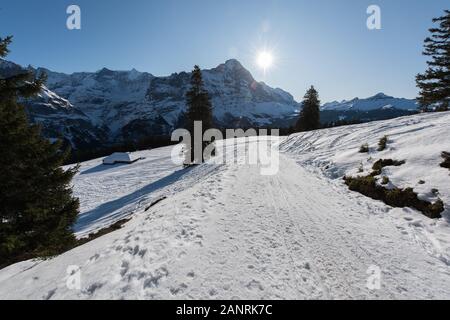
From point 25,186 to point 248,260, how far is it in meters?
9.13

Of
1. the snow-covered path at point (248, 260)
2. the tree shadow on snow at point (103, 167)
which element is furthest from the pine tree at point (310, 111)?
the snow-covered path at point (248, 260)

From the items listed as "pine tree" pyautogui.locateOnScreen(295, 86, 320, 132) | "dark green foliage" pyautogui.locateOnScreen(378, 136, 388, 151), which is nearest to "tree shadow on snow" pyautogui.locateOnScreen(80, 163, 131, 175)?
"pine tree" pyautogui.locateOnScreen(295, 86, 320, 132)

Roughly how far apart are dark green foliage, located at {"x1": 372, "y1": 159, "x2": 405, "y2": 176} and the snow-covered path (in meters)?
3.62

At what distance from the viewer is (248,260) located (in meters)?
6.24

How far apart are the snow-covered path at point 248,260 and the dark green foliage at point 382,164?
11.9ft

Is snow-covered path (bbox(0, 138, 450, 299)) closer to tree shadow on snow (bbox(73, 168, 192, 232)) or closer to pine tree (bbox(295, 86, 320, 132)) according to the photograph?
tree shadow on snow (bbox(73, 168, 192, 232))

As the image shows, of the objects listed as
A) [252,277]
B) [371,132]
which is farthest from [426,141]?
[252,277]

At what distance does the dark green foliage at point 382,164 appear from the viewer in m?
12.9

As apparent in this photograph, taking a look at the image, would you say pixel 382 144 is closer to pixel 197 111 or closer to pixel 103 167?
pixel 197 111

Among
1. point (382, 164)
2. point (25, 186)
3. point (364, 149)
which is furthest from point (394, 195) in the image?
point (25, 186)

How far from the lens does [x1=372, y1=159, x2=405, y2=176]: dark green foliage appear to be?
42.4ft
